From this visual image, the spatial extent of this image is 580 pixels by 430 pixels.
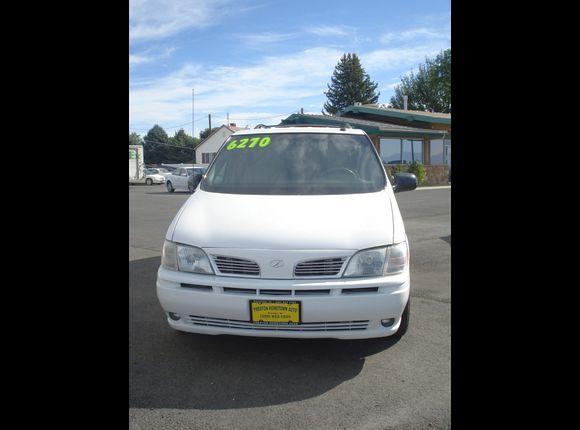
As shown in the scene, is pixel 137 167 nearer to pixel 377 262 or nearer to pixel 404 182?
pixel 404 182

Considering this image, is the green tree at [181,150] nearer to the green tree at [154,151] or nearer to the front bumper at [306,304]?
the green tree at [154,151]

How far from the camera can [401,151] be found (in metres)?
29.6

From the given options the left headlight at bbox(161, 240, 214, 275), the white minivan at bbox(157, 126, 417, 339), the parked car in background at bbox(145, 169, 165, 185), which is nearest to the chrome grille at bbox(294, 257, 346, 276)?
the white minivan at bbox(157, 126, 417, 339)

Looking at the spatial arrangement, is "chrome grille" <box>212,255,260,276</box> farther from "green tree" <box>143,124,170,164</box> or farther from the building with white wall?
"green tree" <box>143,124,170,164</box>

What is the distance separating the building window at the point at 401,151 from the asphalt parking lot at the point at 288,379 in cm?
2466

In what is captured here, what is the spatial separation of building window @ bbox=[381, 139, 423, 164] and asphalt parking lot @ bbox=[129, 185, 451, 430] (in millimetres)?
24665

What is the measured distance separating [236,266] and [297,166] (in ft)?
5.18

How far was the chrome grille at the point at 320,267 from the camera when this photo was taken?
335 cm

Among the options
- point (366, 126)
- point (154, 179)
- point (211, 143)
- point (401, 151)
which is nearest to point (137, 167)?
point (154, 179)
